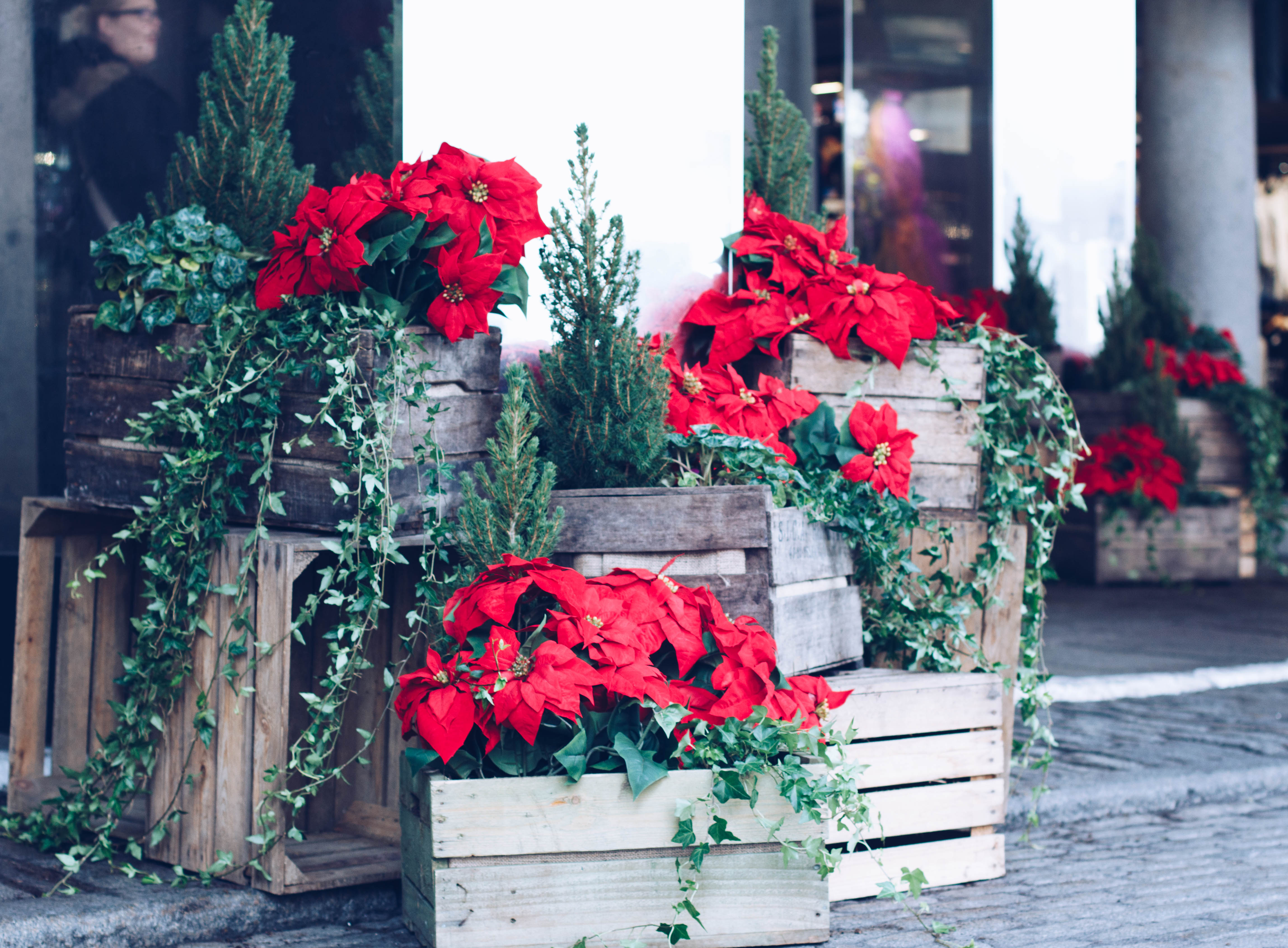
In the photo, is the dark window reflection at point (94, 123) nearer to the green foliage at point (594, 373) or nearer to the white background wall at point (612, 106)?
the white background wall at point (612, 106)

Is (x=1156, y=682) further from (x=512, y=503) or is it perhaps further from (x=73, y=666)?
(x=73, y=666)

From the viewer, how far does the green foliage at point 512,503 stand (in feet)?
8.91

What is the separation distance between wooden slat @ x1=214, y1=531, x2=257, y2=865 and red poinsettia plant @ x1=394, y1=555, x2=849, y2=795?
36 cm

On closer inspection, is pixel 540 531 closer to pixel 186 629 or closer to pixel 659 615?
pixel 659 615

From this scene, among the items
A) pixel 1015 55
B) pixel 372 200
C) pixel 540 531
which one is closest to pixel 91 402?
pixel 372 200

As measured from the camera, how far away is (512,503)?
2.72m

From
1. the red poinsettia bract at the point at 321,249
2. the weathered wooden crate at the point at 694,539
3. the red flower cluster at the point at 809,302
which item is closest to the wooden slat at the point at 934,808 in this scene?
the weathered wooden crate at the point at 694,539

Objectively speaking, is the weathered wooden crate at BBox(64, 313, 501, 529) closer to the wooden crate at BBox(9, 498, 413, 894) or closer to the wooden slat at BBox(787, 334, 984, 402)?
the wooden crate at BBox(9, 498, 413, 894)

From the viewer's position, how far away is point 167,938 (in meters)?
2.75

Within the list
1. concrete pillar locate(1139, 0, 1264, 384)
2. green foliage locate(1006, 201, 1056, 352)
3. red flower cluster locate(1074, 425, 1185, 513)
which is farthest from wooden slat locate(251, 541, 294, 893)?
concrete pillar locate(1139, 0, 1264, 384)

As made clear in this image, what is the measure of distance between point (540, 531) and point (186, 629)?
83 cm

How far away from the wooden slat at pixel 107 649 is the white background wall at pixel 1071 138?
22.7 feet

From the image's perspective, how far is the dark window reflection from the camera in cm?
398

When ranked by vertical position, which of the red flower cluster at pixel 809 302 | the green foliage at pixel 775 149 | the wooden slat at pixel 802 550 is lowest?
the wooden slat at pixel 802 550
